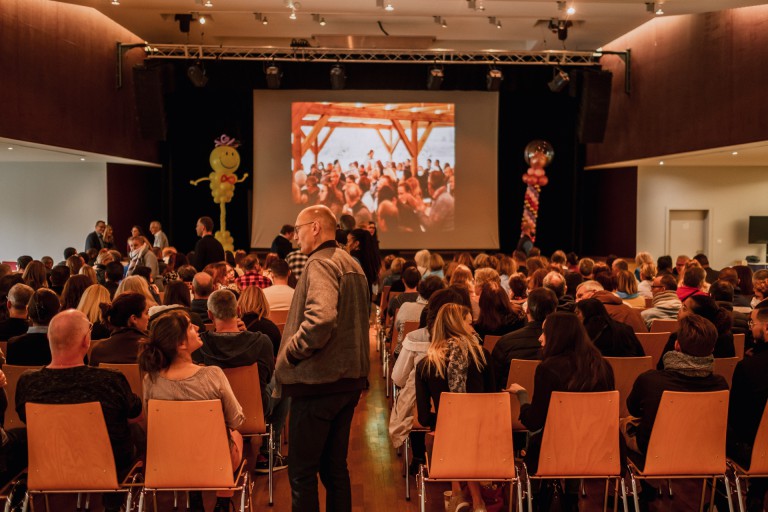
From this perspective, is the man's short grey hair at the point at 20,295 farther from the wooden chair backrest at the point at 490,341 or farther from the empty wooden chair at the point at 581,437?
the empty wooden chair at the point at 581,437

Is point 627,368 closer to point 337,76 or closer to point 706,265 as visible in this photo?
point 706,265

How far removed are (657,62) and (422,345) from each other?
1017cm

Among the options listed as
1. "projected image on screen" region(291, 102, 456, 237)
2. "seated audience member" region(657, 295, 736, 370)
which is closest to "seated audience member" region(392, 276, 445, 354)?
"seated audience member" region(657, 295, 736, 370)

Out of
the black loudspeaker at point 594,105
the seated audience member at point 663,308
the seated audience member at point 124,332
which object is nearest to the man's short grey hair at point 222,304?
the seated audience member at point 124,332

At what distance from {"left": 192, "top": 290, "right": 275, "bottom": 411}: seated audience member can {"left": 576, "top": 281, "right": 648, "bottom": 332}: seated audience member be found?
251 centimetres

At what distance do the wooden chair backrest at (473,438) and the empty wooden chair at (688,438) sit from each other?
2.15ft

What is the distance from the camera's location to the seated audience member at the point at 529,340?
449cm

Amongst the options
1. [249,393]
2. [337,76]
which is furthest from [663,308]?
[337,76]

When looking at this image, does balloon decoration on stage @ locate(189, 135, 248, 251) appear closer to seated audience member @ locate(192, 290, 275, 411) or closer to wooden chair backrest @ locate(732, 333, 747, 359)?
seated audience member @ locate(192, 290, 275, 411)

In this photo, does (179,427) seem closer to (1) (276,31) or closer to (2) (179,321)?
(2) (179,321)

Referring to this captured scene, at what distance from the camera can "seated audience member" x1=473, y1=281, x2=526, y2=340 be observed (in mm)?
5324

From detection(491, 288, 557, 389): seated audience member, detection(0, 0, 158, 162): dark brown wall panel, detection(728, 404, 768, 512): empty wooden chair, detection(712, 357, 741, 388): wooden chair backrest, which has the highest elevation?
detection(0, 0, 158, 162): dark brown wall panel

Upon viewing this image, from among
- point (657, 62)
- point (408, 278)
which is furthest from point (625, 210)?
point (408, 278)

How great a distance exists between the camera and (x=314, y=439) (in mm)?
3295
